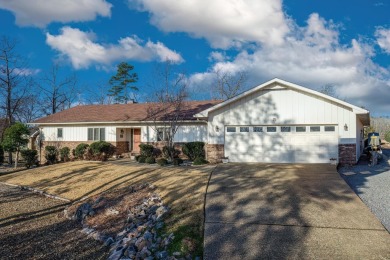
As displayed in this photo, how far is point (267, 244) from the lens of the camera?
627 centimetres

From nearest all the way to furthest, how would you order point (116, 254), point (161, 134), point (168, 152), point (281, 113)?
1. point (116, 254)
2. point (281, 113)
3. point (168, 152)
4. point (161, 134)

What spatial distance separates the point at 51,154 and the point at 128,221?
16111 mm

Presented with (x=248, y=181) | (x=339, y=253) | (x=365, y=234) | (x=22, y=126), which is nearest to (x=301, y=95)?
(x=248, y=181)

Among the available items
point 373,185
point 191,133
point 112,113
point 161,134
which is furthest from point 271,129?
point 112,113

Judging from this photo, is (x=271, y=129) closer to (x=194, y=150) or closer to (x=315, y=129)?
(x=315, y=129)

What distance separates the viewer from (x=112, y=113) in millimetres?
23891

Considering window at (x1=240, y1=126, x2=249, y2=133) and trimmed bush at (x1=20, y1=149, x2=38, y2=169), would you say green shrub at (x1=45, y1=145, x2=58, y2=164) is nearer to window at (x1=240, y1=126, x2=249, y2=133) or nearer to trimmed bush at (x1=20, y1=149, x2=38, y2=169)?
trimmed bush at (x1=20, y1=149, x2=38, y2=169)

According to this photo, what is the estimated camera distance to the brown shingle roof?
21891mm

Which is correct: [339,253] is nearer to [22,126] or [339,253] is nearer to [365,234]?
[365,234]

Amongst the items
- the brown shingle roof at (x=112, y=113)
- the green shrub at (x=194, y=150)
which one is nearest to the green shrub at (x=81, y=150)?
the brown shingle roof at (x=112, y=113)

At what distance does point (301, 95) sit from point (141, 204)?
1007cm

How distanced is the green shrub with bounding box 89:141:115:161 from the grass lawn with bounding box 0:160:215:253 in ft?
8.28

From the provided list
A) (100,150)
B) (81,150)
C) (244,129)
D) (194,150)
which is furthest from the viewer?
(81,150)

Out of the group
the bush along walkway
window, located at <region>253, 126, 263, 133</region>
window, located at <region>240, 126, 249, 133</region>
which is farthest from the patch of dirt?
window, located at <region>253, 126, 263, 133</region>
